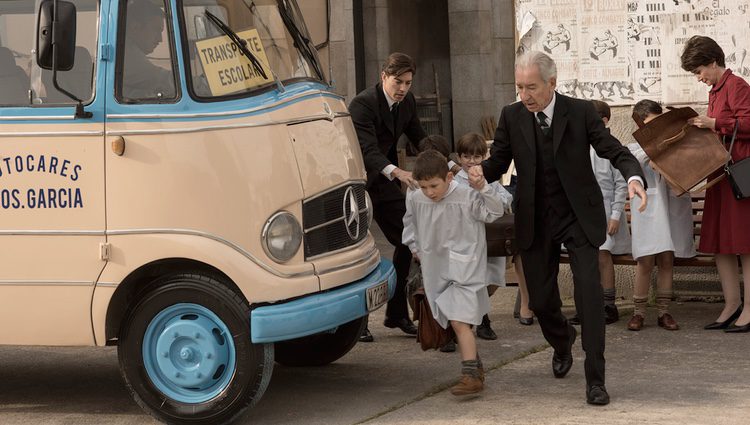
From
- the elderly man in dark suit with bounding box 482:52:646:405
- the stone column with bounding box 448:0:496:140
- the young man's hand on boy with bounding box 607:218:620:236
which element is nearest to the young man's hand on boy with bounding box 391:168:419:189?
the elderly man in dark suit with bounding box 482:52:646:405

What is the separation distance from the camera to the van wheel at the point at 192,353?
6.80m

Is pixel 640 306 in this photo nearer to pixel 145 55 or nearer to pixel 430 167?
pixel 430 167

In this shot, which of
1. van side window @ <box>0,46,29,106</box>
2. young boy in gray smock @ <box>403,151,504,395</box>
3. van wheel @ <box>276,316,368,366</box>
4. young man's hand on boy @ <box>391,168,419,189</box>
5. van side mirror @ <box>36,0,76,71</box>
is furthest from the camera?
van wheel @ <box>276,316,368,366</box>

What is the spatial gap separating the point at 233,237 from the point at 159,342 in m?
0.66

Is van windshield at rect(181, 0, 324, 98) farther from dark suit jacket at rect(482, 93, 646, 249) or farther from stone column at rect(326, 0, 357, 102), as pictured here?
stone column at rect(326, 0, 357, 102)

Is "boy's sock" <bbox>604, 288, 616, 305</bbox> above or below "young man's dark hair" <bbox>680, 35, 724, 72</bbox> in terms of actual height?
below

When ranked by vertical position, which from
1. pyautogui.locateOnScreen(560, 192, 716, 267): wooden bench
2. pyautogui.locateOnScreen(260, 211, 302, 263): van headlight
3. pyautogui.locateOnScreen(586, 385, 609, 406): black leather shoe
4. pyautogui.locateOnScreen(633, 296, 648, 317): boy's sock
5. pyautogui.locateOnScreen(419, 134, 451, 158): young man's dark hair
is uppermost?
pyautogui.locateOnScreen(419, 134, 451, 158): young man's dark hair

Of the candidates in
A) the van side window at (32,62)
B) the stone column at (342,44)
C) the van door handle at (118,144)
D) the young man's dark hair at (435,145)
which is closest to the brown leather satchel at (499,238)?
the young man's dark hair at (435,145)

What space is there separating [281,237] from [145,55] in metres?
1.13

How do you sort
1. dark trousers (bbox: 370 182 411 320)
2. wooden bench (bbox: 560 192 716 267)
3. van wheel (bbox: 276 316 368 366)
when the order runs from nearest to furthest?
van wheel (bbox: 276 316 368 366) < dark trousers (bbox: 370 182 411 320) < wooden bench (bbox: 560 192 716 267)

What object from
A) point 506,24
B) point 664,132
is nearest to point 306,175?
point 664,132

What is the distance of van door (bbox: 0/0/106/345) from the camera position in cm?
686

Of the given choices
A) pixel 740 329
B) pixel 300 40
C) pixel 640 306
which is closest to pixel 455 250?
pixel 300 40

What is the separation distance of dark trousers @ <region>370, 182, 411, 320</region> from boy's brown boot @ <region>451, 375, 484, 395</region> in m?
1.78
